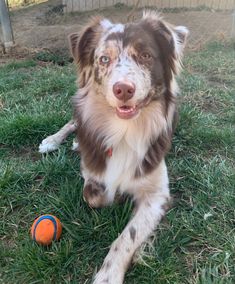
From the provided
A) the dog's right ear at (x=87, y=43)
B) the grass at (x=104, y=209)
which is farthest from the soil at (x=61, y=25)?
the dog's right ear at (x=87, y=43)

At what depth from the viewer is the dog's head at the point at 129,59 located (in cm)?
254

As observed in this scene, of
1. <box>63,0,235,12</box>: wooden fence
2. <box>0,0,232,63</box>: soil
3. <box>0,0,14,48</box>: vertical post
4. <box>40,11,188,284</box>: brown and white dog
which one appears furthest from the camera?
<box>63,0,235,12</box>: wooden fence

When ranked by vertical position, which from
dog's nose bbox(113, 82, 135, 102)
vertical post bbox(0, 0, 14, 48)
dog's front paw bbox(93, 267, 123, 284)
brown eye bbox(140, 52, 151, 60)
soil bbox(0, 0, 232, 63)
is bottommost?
soil bbox(0, 0, 232, 63)

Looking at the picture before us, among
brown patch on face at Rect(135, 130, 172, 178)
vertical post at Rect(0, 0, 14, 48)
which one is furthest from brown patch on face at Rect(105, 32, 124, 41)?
vertical post at Rect(0, 0, 14, 48)

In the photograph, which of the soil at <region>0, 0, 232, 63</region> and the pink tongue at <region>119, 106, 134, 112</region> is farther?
the soil at <region>0, 0, 232, 63</region>

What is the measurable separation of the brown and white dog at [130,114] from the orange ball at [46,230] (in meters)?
0.34

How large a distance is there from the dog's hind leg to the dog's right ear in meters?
0.74

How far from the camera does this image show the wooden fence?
8125 millimetres

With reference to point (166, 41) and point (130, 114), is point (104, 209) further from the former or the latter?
point (166, 41)

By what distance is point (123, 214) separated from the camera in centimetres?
279

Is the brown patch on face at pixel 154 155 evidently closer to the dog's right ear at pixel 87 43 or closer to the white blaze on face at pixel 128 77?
the white blaze on face at pixel 128 77

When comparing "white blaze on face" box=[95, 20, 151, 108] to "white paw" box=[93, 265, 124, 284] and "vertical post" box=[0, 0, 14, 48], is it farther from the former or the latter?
"vertical post" box=[0, 0, 14, 48]

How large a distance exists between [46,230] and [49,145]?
1.20 meters

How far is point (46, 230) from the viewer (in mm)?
2598
